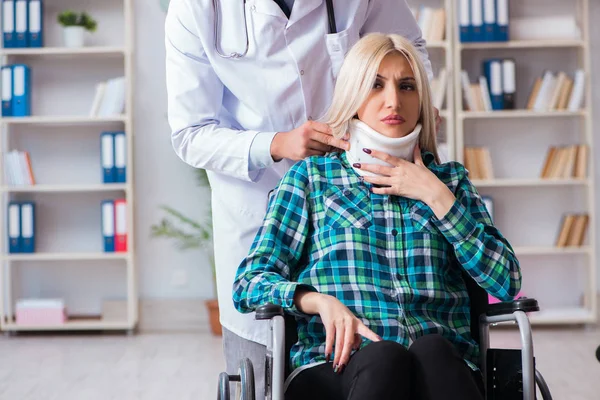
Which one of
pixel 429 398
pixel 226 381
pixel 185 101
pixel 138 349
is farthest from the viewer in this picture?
pixel 138 349

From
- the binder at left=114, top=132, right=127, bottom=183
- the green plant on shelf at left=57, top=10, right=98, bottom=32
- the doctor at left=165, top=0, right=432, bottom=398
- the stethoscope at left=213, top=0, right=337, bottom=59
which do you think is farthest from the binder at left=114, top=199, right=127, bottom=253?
the stethoscope at left=213, top=0, right=337, bottom=59

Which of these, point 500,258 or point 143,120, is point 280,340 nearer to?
point 500,258

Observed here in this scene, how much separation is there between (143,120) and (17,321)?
1.40 m

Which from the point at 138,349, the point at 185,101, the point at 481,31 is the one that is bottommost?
the point at 138,349

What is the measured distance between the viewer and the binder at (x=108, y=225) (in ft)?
15.7

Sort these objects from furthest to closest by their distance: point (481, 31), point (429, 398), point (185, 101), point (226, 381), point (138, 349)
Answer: point (481, 31) < point (138, 349) < point (185, 101) < point (226, 381) < point (429, 398)

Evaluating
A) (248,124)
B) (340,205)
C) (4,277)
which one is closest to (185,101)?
(248,124)

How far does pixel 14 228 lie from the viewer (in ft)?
15.7

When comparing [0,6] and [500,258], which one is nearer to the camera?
[500,258]

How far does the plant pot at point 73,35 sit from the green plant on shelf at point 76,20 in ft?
0.07

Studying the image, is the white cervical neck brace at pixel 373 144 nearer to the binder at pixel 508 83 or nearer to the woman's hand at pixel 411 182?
the woman's hand at pixel 411 182

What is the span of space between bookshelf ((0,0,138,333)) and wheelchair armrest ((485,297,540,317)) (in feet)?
11.7

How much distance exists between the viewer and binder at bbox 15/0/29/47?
15.5 feet

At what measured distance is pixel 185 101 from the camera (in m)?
1.87
